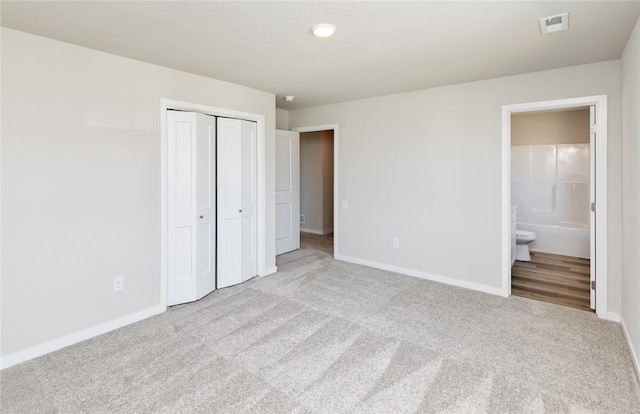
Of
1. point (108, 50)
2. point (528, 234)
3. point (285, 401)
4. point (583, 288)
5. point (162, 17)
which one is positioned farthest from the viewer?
point (528, 234)

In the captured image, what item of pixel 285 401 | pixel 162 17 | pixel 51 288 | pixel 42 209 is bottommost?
pixel 285 401

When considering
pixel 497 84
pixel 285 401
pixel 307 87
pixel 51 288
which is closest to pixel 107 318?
pixel 51 288

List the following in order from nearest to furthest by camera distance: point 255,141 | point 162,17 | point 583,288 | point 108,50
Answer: point 162,17 → point 108,50 → point 583,288 → point 255,141

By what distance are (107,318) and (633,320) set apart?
4.22 metres

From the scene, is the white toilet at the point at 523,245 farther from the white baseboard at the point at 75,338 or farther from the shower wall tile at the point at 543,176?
the white baseboard at the point at 75,338

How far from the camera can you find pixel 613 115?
296cm

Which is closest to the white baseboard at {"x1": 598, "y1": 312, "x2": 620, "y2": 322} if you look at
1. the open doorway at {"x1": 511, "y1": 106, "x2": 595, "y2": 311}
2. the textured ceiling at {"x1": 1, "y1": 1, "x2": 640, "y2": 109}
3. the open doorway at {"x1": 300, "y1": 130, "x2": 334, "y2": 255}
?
the open doorway at {"x1": 511, "y1": 106, "x2": 595, "y2": 311}

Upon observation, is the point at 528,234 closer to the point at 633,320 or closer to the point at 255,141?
the point at 633,320

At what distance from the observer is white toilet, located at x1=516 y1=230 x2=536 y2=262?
500 centimetres

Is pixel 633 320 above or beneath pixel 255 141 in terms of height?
beneath

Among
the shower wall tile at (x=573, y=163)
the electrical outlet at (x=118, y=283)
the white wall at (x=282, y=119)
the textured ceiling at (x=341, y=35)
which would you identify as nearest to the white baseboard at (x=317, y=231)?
the white wall at (x=282, y=119)

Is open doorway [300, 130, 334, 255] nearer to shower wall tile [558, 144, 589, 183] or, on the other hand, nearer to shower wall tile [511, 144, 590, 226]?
shower wall tile [511, 144, 590, 226]

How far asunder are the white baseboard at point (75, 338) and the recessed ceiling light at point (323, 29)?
113 inches

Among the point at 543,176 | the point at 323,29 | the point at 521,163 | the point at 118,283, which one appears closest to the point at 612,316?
the point at 543,176
